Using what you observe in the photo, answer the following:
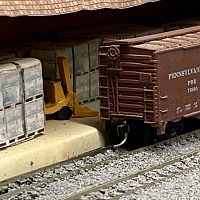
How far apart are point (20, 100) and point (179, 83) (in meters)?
3.37

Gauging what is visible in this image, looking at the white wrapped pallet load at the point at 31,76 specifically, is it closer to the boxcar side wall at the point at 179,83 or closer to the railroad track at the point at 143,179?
the boxcar side wall at the point at 179,83

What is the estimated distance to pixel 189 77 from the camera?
15.1 meters

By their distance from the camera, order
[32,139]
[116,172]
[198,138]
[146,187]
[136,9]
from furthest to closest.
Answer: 1. [136,9]
2. [198,138]
3. [32,139]
4. [116,172]
5. [146,187]

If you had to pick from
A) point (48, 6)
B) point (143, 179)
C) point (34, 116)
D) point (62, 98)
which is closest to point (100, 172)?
point (143, 179)

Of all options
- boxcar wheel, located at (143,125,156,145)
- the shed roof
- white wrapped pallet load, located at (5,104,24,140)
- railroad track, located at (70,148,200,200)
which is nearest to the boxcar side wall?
boxcar wheel, located at (143,125,156,145)

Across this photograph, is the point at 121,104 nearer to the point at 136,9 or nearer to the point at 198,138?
the point at 198,138

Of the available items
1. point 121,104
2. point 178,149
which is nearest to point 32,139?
point 121,104

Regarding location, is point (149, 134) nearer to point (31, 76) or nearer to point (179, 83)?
point (179, 83)

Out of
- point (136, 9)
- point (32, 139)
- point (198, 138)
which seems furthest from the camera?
point (136, 9)

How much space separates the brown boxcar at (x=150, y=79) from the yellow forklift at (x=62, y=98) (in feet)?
4.36

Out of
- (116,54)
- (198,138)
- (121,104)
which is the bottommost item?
(198,138)

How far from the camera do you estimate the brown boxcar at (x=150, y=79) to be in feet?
47.1

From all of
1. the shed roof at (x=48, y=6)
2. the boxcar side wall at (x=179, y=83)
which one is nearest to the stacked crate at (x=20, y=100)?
the shed roof at (x=48, y=6)

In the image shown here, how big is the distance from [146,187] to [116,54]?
3.13 metres
